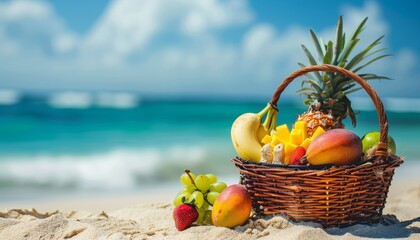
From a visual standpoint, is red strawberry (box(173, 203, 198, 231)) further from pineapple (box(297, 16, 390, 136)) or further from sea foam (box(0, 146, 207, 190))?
sea foam (box(0, 146, 207, 190))

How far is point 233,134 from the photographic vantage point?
3.53 metres

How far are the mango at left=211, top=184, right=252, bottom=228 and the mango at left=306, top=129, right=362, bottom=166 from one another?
1.40 feet

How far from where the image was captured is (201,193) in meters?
3.37

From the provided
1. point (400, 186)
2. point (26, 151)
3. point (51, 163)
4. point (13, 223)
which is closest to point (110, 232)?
point (13, 223)

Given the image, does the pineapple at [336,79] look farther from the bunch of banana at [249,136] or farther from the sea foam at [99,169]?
the sea foam at [99,169]

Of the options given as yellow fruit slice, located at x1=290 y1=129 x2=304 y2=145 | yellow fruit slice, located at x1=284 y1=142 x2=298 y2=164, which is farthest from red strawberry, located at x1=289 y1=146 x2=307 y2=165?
yellow fruit slice, located at x1=290 y1=129 x2=304 y2=145

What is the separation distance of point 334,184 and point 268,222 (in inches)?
16.8

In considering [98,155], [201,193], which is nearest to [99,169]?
[98,155]

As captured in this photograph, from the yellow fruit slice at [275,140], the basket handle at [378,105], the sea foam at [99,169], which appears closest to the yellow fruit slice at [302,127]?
the yellow fruit slice at [275,140]

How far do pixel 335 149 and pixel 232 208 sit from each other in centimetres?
65

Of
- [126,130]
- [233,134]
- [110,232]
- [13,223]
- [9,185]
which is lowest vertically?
[110,232]

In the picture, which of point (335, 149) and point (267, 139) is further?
point (267, 139)

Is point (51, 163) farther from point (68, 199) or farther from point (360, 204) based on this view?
point (360, 204)

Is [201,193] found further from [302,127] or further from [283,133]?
[302,127]
